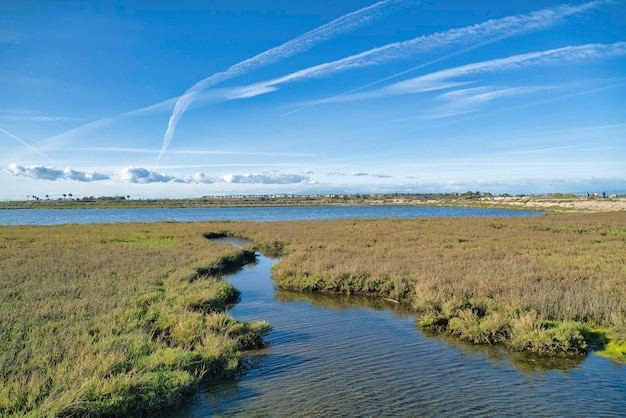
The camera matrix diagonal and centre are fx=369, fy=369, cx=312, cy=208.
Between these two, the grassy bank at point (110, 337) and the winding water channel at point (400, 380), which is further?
the winding water channel at point (400, 380)

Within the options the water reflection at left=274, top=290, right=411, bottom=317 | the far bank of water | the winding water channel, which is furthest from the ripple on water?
the far bank of water

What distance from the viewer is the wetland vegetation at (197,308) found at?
8.09 meters

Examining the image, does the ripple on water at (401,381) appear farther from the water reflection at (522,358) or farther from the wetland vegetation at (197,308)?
the wetland vegetation at (197,308)

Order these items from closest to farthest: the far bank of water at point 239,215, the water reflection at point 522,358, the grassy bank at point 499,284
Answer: the water reflection at point 522,358
the grassy bank at point 499,284
the far bank of water at point 239,215

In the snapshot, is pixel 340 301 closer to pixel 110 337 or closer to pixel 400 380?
pixel 400 380

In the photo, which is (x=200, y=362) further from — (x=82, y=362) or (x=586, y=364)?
(x=586, y=364)

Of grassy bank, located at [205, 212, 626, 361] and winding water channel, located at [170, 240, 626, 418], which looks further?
grassy bank, located at [205, 212, 626, 361]

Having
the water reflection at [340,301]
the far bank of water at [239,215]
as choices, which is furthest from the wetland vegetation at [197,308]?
the far bank of water at [239,215]

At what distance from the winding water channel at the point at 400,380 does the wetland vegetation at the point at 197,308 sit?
80cm

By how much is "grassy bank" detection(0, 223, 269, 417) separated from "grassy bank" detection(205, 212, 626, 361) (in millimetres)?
6426

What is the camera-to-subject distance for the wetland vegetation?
8.09 m

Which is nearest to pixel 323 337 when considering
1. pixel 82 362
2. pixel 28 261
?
pixel 82 362

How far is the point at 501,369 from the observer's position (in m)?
9.91

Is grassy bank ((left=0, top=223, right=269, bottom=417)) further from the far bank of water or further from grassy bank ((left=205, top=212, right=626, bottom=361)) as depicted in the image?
the far bank of water
